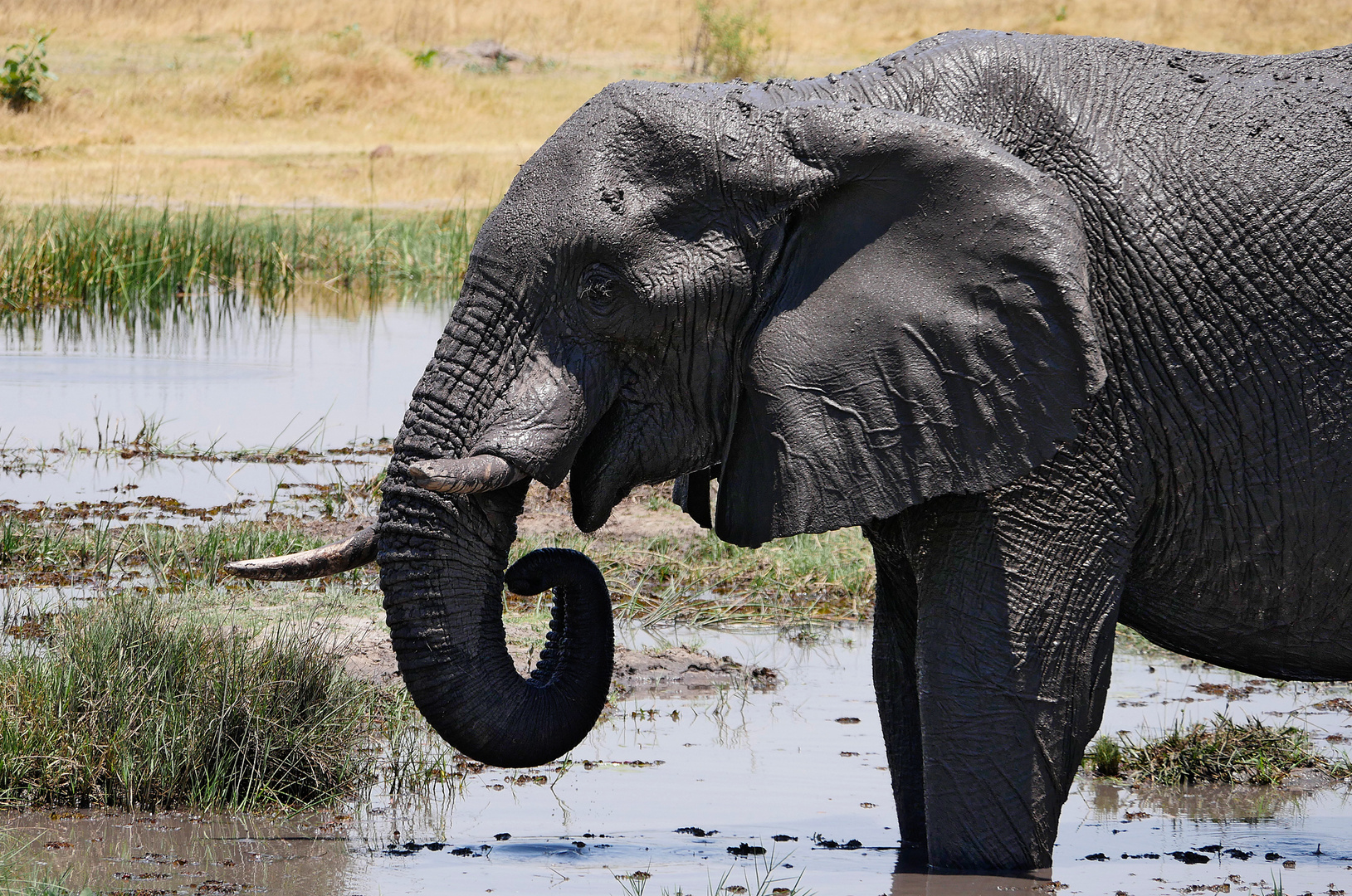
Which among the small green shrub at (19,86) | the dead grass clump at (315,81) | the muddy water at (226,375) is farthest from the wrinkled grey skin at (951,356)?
the dead grass clump at (315,81)

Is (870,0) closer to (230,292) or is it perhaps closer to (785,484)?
(230,292)

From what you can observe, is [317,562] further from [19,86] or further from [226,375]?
[19,86]

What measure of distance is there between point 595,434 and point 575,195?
0.58m

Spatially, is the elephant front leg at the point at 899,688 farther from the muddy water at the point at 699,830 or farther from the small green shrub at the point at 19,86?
the small green shrub at the point at 19,86

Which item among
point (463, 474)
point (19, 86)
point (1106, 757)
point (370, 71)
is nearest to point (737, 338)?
point (463, 474)

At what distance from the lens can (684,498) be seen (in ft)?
16.6

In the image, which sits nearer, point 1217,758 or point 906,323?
point 906,323

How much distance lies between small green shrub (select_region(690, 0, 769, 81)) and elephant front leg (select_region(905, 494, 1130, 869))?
39.4 meters

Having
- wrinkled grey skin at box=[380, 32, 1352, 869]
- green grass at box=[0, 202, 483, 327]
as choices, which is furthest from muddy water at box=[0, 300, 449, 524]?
wrinkled grey skin at box=[380, 32, 1352, 869]

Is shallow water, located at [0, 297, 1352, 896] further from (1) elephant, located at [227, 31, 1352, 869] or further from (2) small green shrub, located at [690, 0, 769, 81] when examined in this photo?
(2) small green shrub, located at [690, 0, 769, 81]

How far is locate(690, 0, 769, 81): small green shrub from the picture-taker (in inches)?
1748

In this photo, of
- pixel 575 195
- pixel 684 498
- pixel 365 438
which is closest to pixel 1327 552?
pixel 684 498

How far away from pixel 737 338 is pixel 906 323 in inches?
16.5

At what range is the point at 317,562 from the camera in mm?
4723
